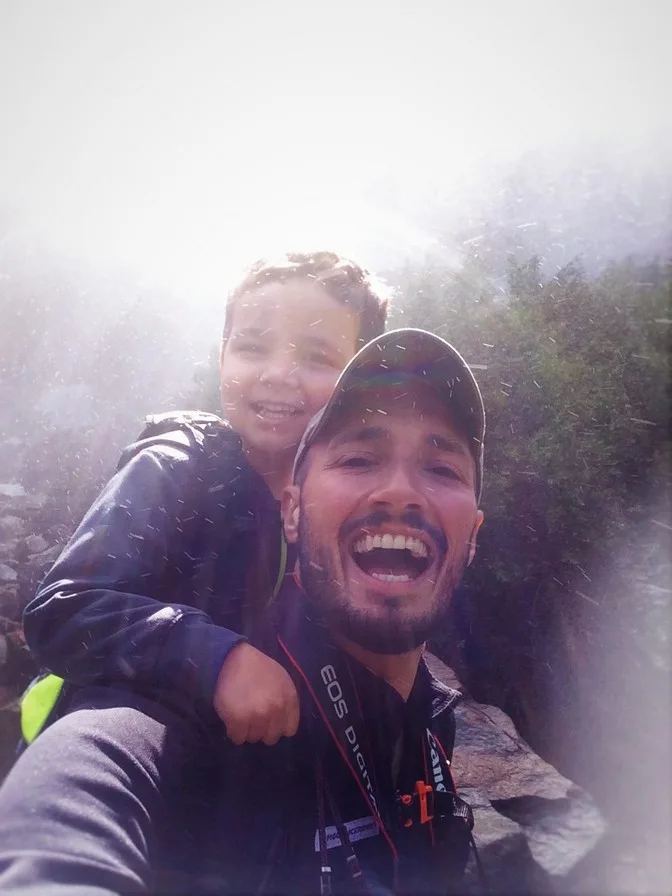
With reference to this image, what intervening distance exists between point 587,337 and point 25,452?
4362mm

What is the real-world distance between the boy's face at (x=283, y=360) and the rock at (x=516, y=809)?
99 cm

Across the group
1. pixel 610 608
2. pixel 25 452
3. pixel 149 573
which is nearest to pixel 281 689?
pixel 149 573

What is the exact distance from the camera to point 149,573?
3.91 feet

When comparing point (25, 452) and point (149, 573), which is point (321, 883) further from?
point (25, 452)

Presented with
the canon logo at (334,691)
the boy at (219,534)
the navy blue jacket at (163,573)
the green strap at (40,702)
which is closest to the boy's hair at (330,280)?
the boy at (219,534)

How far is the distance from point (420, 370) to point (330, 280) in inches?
21.2

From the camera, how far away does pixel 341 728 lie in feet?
3.29

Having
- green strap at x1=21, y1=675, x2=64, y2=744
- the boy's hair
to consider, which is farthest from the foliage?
green strap at x1=21, y1=675, x2=64, y2=744

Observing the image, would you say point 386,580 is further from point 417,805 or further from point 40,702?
point 40,702

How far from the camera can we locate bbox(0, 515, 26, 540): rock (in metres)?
3.27

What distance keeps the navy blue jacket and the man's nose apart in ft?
1.30

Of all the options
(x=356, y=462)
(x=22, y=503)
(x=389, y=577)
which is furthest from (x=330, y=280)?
(x=22, y=503)

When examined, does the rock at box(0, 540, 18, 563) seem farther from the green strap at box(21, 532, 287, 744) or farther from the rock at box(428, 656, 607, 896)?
the rock at box(428, 656, 607, 896)

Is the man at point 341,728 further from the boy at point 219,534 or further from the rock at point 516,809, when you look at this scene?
the rock at point 516,809
